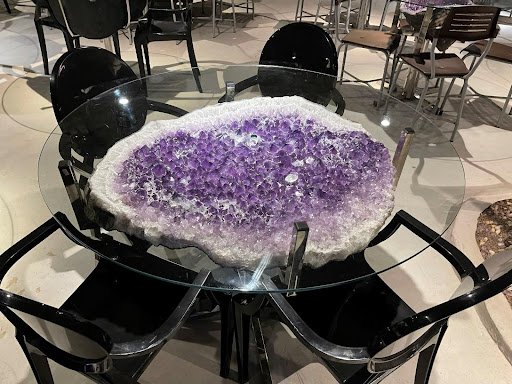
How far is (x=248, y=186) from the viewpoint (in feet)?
4.34

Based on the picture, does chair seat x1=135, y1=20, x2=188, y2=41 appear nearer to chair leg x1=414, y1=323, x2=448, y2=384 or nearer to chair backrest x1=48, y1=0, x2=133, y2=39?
chair backrest x1=48, y1=0, x2=133, y2=39

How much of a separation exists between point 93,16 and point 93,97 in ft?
3.26

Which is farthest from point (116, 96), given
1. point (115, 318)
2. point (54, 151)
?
point (115, 318)

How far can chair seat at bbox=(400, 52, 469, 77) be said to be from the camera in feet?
10.0

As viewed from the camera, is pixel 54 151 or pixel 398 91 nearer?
pixel 54 151

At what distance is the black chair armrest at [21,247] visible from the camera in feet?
4.22

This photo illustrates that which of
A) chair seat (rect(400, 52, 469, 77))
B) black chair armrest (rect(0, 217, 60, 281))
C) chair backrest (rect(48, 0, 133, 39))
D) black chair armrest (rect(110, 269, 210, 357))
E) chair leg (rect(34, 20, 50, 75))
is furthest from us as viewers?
chair leg (rect(34, 20, 50, 75))

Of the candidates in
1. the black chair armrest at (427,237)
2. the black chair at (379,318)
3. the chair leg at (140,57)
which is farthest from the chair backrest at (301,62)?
the chair leg at (140,57)

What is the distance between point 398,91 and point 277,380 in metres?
3.07

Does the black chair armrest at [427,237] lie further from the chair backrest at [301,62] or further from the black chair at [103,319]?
the chair backrest at [301,62]

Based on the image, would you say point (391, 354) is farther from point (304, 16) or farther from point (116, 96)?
point (304, 16)

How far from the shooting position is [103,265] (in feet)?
5.04

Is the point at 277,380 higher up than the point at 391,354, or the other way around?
the point at 391,354

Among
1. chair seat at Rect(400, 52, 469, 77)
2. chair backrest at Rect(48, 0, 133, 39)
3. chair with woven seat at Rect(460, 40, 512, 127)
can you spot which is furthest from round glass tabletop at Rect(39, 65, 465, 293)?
chair with woven seat at Rect(460, 40, 512, 127)
